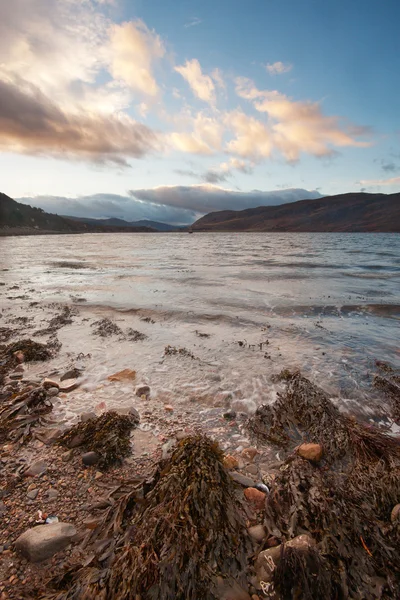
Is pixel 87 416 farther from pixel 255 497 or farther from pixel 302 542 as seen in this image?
pixel 302 542

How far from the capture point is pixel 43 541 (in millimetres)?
2305

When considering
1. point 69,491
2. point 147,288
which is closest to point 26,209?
point 147,288

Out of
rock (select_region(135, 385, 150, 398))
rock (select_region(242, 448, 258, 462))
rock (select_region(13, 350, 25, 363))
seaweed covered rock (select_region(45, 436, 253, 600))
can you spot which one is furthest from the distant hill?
seaweed covered rock (select_region(45, 436, 253, 600))

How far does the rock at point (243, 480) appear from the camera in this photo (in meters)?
3.09

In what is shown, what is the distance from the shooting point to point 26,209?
151375 millimetres

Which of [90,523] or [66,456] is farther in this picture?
[66,456]

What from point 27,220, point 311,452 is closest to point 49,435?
point 311,452

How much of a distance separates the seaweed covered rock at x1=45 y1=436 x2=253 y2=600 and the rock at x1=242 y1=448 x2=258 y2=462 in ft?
2.29

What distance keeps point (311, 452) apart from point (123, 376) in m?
3.62

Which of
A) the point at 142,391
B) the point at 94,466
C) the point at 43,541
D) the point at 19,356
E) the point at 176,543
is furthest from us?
the point at 19,356

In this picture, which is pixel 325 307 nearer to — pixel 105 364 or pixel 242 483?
pixel 105 364

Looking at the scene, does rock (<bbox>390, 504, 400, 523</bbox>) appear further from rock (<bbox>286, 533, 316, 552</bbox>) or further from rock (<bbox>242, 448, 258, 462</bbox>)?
rock (<bbox>242, 448, 258, 462</bbox>)

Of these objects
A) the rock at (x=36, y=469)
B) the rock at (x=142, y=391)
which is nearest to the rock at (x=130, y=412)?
the rock at (x=142, y=391)

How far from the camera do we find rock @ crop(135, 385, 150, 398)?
16.5ft
